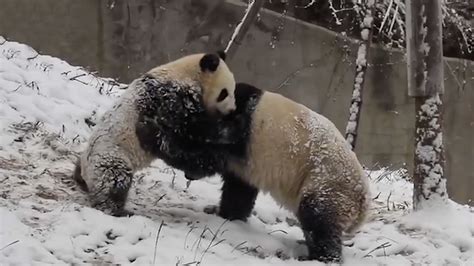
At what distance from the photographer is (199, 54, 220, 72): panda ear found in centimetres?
583

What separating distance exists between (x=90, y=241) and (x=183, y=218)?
3.68 feet

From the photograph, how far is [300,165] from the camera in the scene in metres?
5.64

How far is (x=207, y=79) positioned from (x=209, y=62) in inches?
5.5

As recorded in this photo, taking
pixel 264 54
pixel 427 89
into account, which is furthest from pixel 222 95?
pixel 264 54

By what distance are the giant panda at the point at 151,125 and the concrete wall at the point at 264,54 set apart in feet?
22.7

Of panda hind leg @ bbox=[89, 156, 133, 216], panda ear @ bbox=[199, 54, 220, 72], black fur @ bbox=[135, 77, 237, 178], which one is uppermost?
panda ear @ bbox=[199, 54, 220, 72]

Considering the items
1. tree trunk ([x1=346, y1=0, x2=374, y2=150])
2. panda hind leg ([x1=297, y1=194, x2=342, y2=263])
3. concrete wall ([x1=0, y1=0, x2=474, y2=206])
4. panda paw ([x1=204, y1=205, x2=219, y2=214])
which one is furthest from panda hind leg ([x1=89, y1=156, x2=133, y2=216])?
concrete wall ([x1=0, y1=0, x2=474, y2=206])

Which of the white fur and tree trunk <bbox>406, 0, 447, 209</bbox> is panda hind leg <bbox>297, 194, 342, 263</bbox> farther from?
tree trunk <bbox>406, 0, 447, 209</bbox>

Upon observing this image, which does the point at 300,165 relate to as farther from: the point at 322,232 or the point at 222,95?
the point at 222,95

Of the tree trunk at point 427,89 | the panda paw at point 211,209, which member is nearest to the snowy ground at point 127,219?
the panda paw at point 211,209

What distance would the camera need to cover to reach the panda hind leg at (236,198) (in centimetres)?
597

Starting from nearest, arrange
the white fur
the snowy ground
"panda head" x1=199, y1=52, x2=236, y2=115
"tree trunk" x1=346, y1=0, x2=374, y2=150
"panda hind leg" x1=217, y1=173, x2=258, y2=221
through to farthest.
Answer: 1. the snowy ground
2. the white fur
3. "panda head" x1=199, y1=52, x2=236, y2=115
4. "panda hind leg" x1=217, y1=173, x2=258, y2=221
5. "tree trunk" x1=346, y1=0, x2=374, y2=150

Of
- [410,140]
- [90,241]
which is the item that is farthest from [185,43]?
[90,241]

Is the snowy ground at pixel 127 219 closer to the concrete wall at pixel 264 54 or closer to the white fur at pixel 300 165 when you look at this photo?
the white fur at pixel 300 165
